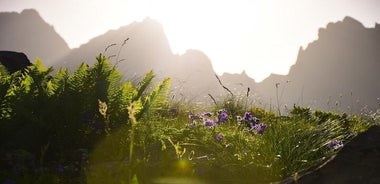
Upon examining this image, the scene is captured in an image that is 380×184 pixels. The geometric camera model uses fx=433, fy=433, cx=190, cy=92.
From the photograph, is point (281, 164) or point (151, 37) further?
point (151, 37)

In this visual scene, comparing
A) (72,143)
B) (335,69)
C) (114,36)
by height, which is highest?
(114,36)

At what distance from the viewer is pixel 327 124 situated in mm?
5922

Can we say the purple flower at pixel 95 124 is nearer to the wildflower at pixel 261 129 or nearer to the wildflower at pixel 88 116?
the wildflower at pixel 88 116

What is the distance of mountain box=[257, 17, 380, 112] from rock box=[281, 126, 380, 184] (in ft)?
498

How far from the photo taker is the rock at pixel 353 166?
2146mm

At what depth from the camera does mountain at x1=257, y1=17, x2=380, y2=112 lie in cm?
15958

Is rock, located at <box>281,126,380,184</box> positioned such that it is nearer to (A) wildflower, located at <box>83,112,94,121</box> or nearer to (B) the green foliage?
(B) the green foliage

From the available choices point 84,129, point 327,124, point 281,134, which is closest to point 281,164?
point 281,134

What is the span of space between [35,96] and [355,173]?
3.79 meters

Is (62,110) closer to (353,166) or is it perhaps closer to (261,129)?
(261,129)

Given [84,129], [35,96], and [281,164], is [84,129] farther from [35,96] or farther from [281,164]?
[281,164]

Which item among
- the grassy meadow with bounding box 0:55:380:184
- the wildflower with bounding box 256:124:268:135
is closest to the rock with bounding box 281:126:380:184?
the grassy meadow with bounding box 0:55:380:184

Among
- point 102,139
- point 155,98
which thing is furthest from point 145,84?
point 102,139

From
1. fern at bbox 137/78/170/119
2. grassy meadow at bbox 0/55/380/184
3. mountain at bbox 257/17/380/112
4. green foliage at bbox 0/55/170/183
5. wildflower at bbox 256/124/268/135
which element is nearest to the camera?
grassy meadow at bbox 0/55/380/184
